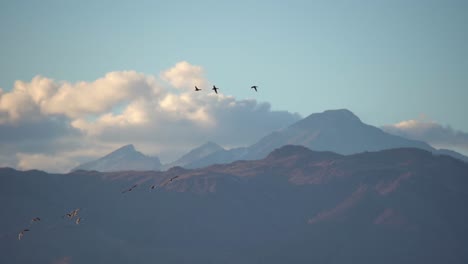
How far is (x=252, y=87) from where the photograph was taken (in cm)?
11438

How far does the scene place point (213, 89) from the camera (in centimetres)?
10812

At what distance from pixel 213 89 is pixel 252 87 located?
856cm
